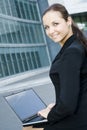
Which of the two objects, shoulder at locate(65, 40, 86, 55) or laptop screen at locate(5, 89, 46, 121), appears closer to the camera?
shoulder at locate(65, 40, 86, 55)

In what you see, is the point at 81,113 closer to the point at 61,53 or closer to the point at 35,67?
the point at 61,53

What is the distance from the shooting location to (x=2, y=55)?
1176 inches

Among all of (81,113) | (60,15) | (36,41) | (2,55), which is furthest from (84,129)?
(36,41)

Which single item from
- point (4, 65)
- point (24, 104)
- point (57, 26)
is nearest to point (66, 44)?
point (57, 26)

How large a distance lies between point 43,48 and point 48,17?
3958 cm

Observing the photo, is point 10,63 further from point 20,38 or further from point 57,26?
point 57,26

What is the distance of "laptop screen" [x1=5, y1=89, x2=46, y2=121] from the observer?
2.79 m

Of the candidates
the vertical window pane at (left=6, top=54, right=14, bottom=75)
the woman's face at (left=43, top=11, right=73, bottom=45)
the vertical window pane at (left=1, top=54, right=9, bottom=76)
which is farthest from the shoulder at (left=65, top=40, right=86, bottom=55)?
the vertical window pane at (left=6, top=54, right=14, bottom=75)

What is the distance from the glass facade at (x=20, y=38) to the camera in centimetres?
3088

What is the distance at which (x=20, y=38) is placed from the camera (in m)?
34.9

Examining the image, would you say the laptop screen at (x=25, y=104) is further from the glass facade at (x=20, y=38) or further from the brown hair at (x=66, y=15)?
the glass facade at (x=20, y=38)

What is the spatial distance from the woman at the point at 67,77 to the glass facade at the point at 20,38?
2671cm

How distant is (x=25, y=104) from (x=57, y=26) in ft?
2.86

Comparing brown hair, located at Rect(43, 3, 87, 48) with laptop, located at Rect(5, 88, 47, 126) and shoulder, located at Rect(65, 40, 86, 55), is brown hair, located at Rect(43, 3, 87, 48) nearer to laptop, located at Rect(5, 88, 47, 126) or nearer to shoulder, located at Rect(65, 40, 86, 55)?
shoulder, located at Rect(65, 40, 86, 55)
